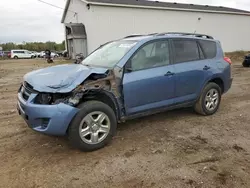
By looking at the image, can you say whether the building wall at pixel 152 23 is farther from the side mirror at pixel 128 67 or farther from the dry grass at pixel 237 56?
the side mirror at pixel 128 67

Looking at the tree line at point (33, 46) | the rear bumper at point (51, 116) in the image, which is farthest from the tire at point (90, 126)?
the tree line at point (33, 46)

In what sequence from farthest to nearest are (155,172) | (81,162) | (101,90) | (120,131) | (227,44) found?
(227,44) → (120,131) → (101,90) → (81,162) → (155,172)

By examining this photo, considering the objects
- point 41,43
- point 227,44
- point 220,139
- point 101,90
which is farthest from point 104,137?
point 41,43

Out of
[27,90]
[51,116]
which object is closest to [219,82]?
[51,116]

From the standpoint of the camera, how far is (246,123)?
17.1ft

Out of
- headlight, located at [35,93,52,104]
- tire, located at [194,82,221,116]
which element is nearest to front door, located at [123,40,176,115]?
tire, located at [194,82,221,116]

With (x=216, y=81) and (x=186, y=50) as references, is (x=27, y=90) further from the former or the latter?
(x=216, y=81)

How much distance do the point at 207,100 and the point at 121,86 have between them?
2.36 metres

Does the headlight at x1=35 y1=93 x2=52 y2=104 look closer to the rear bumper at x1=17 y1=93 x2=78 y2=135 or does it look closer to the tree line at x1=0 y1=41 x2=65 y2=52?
the rear bumper at x1=17 y1=93 x2=78 y2=135

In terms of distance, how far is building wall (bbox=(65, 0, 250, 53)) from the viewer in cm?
2220

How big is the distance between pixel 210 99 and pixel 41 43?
79467mm

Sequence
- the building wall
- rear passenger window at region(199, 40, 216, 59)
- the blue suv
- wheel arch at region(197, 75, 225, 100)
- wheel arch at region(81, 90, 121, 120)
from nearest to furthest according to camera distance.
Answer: the blue suv < wheel arch at region(81, 90, 121, 120) < wheel arch at region(197, 75, 225, 100) < rear passenger window at region(199, 40, 216, 59) < the building wall

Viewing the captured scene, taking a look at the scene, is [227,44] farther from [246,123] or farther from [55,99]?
[55,99]

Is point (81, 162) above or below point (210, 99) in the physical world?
below
